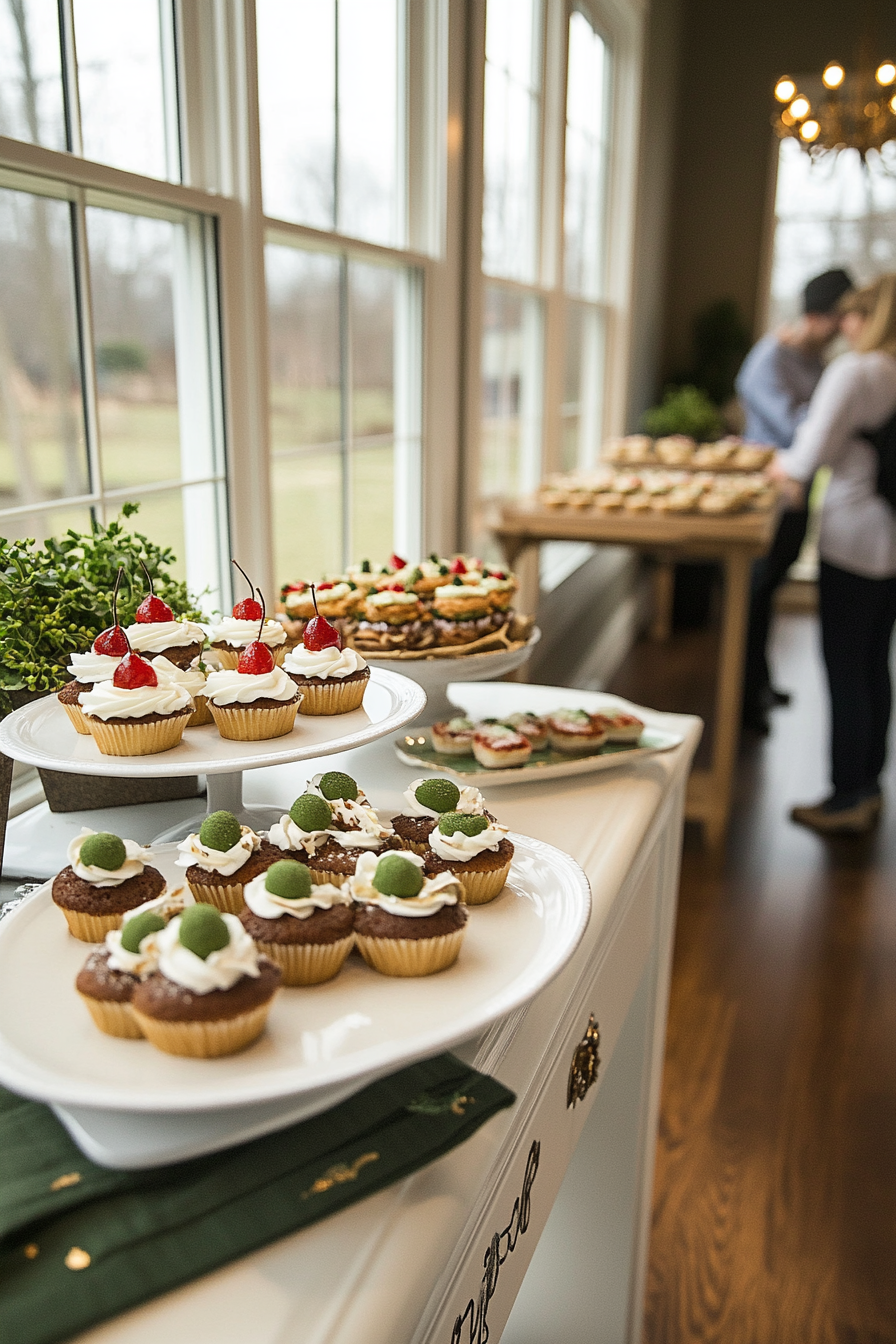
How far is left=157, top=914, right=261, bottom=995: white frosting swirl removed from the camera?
23.5 inches

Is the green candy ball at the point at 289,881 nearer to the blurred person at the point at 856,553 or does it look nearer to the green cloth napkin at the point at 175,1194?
the green cloth napkin at the point at 175,1194

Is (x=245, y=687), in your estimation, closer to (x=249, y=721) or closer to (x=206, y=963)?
(x=249, y=721)

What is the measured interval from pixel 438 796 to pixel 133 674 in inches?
10.8

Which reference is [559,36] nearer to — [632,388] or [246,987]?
[632,388]

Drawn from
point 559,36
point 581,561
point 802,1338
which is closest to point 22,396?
point 802,1338

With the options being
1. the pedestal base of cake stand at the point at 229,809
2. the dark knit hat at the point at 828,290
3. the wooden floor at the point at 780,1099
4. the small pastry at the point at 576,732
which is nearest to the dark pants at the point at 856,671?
the wooden floor at the point at 780,1099

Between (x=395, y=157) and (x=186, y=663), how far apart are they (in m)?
1.84

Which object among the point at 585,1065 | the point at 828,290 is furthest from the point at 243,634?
the point at 828,290

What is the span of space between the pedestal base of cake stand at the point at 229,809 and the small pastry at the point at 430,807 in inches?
6.4

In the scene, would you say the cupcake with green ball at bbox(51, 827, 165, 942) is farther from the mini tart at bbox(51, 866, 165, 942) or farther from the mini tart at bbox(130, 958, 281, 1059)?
the mini tart at bbox(130, 958, 281, 1059)

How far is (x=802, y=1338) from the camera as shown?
157 cm

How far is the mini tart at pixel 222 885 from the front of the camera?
29.9 inches

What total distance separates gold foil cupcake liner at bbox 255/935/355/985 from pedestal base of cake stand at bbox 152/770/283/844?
0.97 feet

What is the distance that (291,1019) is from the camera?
0.66 metres
